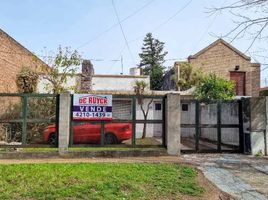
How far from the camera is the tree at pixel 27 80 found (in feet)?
79.3

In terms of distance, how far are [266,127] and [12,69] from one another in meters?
16.0

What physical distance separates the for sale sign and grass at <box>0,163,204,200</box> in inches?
109

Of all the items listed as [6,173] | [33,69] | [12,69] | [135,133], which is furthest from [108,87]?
[6,173]

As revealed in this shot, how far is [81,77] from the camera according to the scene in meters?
27.2

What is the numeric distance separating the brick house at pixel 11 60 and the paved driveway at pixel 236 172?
13392 millimetres

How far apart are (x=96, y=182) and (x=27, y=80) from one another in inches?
686

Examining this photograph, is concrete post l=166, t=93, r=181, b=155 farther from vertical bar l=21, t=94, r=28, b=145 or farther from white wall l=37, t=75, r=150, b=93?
white wall l=37, t=75, r=150, b=93

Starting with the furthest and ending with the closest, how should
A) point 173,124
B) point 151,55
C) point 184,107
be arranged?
point 151,55 < point 184,107 < point 173,124

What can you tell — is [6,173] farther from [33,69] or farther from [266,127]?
[33,69]

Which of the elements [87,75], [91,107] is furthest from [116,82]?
[91,107]

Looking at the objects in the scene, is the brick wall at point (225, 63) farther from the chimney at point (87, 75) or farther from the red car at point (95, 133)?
the red car at point (95, 133)

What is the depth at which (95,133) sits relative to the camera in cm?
1287

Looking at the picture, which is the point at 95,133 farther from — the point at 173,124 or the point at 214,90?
the point at 214,90

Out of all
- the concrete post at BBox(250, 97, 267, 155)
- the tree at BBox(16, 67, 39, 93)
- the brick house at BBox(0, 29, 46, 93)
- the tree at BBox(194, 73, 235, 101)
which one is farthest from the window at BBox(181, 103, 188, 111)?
the tree at BBox(16, 67, 39, 93)
